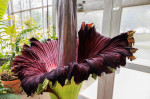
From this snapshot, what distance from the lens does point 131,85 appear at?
0.70 m

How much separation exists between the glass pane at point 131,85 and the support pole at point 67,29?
0.53 m

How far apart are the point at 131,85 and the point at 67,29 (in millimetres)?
647

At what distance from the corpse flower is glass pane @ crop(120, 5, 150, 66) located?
34 cm

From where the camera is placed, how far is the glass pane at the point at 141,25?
23.2 inches

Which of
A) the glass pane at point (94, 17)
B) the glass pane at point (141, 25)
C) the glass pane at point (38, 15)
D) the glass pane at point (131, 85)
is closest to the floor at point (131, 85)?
the glass pane at point (131, 85)

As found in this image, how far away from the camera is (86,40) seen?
46 cm

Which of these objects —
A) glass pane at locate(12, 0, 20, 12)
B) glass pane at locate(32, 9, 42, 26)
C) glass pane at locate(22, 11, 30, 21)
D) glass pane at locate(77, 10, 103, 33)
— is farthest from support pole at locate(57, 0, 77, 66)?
glass pane at locate(12, 0, 20, 12)

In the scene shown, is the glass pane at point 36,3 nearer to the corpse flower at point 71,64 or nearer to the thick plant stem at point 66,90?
the corpse flower at point 71,64

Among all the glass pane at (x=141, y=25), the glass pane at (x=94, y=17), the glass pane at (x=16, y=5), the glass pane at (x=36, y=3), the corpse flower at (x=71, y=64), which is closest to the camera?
the corpse flower at (x=71, y=64)

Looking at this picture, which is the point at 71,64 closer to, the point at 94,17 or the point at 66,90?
the point at 66,90

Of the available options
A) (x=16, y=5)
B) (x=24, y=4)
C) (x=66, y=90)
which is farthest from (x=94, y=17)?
(x=16, y=5)

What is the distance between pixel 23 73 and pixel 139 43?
26.1 inches

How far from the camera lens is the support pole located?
339 mm

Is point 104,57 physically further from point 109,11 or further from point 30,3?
point 30,3
